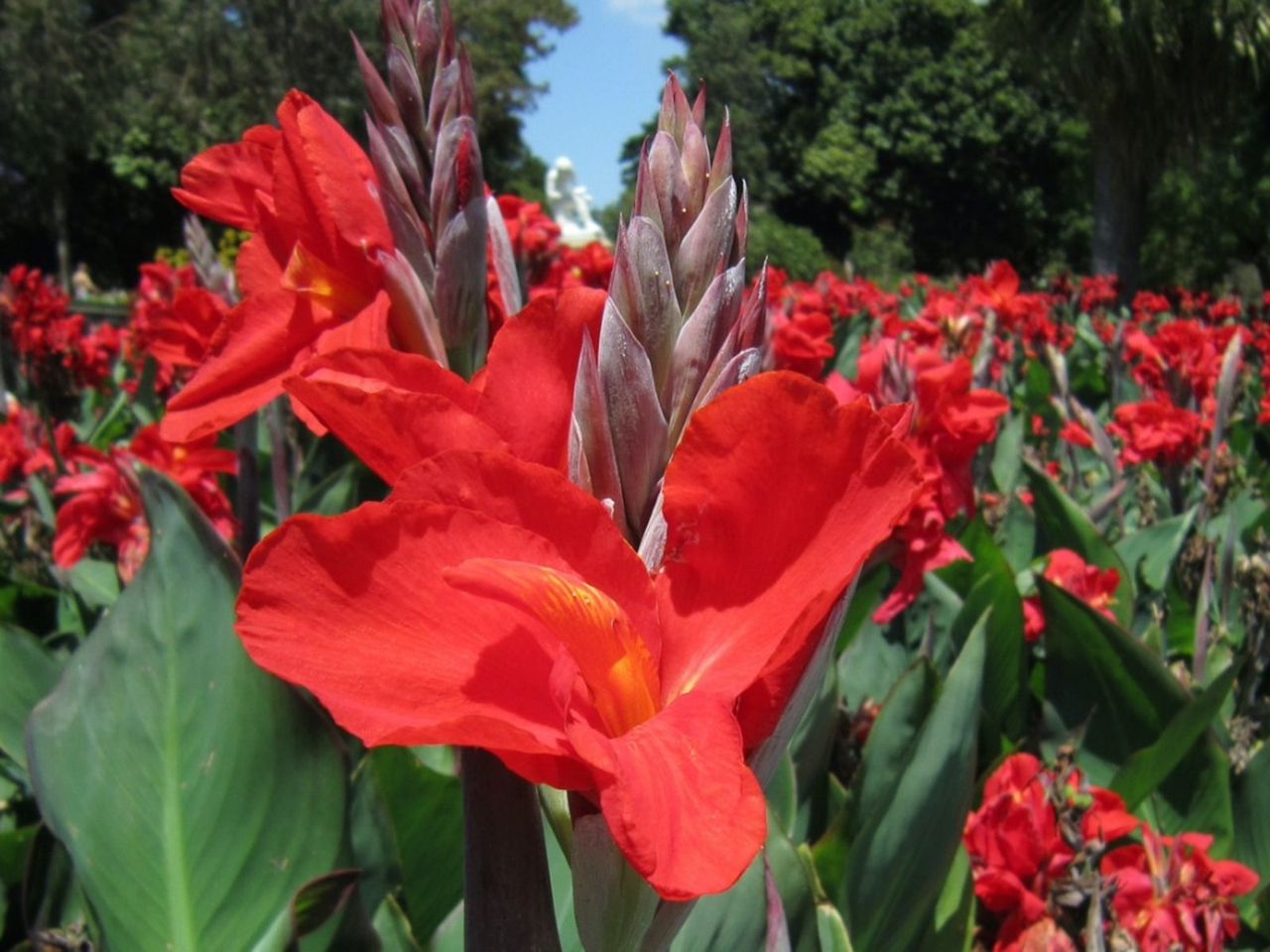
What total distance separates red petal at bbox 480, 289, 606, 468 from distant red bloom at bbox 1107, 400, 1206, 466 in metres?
2.44

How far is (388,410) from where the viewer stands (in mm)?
477

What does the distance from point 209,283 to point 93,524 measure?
476 mm

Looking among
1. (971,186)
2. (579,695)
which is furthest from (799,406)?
(971,186)

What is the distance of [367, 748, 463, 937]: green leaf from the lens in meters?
1.15

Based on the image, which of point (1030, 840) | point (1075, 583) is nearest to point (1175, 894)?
point (1030, 840)

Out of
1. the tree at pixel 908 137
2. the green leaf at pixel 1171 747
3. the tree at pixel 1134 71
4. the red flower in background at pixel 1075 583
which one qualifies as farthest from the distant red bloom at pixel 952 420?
the tree at pixel 908 137

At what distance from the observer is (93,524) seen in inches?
76.7

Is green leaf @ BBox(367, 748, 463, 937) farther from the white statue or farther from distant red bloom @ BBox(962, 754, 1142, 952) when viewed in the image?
the white statue

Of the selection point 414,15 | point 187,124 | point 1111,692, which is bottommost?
point 1111,692

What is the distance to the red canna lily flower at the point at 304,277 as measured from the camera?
80 centimetres

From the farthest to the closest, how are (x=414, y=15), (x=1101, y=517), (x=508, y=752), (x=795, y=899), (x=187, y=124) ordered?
(x=187, y=124)
(x=1101, y=517)
(x=795, y=899)
(x=414, y=15)
(x=508, y=752)

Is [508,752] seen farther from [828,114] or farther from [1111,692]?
[828,114]

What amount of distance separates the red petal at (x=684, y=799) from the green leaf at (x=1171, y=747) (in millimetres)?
1249

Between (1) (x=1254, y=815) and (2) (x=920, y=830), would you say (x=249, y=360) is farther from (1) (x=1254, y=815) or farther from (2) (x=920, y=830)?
(1) (x=1254, y=815)
